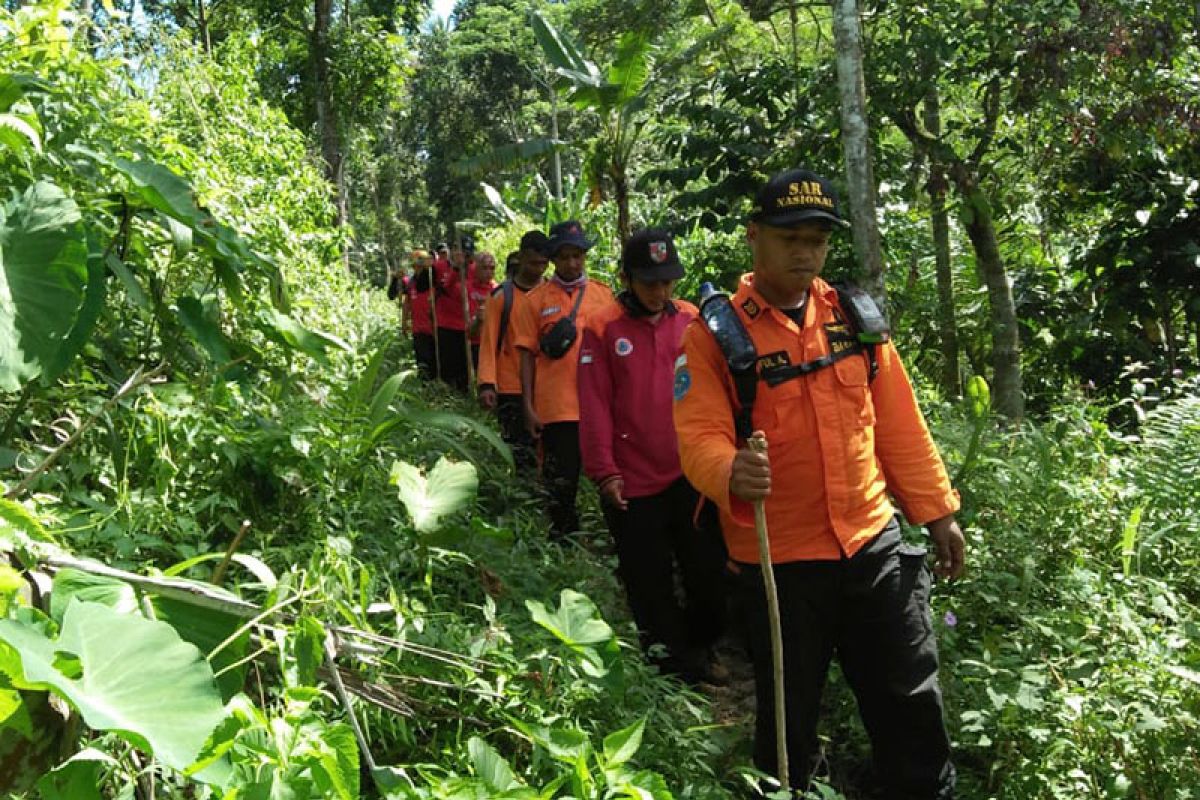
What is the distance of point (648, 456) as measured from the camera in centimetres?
461

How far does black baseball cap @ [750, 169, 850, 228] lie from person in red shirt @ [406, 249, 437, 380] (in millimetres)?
7969

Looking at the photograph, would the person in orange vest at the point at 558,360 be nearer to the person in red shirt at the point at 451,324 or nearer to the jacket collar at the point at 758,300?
the jacket collar at the point at 758,300

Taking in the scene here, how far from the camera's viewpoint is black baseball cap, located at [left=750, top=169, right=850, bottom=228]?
10.1 feet

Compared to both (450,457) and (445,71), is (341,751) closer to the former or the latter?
(450,457)

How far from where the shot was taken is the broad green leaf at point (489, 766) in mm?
2334

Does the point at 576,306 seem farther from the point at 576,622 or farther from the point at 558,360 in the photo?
the point at 576,622

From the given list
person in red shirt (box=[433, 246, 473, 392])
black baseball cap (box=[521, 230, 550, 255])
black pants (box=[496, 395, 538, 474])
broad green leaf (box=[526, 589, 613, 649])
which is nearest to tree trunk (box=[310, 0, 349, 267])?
person in red shirt (box=[433, 246, 473, 392])

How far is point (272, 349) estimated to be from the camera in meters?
5.30

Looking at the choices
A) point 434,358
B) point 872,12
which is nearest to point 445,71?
point 434,358

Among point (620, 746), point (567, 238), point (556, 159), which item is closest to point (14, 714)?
point (620, 746)

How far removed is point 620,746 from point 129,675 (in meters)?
1.08

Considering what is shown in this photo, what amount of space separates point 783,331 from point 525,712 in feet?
4.35

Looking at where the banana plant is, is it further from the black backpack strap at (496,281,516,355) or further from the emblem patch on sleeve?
the emblem patch on sleeve

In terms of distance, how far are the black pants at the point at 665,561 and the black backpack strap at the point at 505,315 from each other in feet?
7.61
